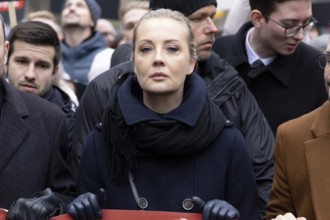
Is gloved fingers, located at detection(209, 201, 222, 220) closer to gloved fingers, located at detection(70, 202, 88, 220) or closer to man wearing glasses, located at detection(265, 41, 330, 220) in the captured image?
man wearing glasses, located at detection(265, 41, 330, 220)

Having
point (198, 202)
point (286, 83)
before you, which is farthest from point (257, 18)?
point (198, 202)

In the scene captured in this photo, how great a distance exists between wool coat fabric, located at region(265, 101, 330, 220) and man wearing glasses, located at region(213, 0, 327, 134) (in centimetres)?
121

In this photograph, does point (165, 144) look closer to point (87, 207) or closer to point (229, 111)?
point (87, 207)

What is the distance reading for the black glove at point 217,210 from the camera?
4961 mm

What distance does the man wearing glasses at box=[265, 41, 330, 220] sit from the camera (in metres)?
5.23

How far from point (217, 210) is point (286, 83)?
199cm

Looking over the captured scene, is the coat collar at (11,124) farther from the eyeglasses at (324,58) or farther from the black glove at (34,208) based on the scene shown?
the eyeglasses at (324,58)

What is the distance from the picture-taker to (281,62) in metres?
6.89

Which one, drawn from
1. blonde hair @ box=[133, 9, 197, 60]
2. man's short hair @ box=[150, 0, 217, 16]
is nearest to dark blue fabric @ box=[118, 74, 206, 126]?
blonde hair @ box=[133, 9, 197, 60]

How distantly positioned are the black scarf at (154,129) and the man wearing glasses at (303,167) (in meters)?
0.38

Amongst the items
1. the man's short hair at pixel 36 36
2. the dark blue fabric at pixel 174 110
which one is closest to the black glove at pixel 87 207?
the dark blue fabric at pixel 174 110

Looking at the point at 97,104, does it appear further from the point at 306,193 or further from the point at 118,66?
the point at 306,193

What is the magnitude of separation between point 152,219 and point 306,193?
0.81 m

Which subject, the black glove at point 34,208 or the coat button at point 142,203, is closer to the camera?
the black glove at point 34,208
